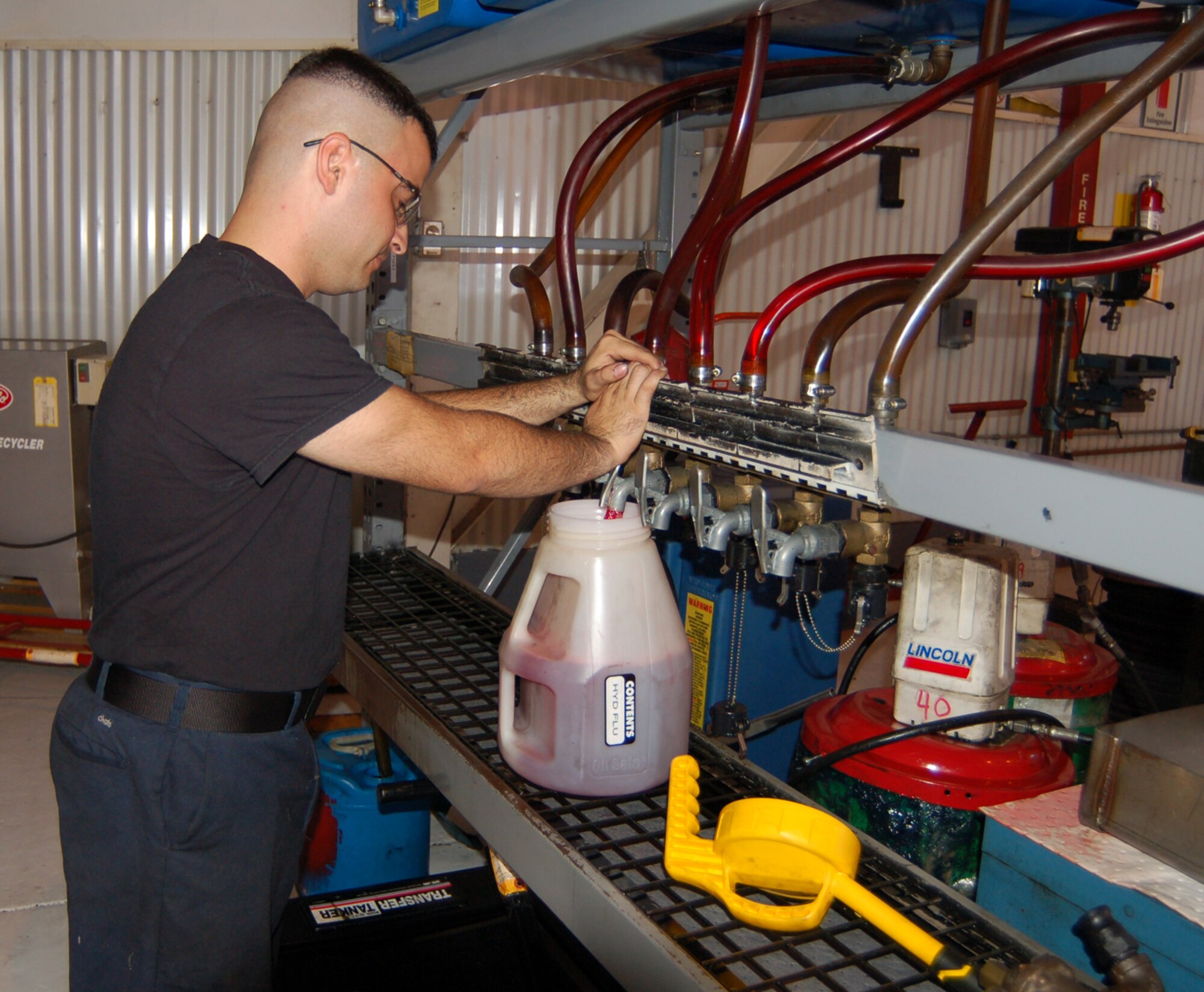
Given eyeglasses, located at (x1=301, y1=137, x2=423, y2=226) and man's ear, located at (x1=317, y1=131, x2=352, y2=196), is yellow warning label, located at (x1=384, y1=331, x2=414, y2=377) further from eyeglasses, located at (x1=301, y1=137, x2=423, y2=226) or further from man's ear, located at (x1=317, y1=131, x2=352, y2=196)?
man's ear, located at (x1=317, y1=131, x2=352, y2=196)

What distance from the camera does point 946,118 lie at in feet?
17.3

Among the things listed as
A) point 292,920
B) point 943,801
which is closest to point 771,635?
point 943,801

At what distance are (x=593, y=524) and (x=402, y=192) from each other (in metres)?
0.53

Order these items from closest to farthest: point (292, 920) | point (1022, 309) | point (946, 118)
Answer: point (292, 920), point (946, 118), point (1022, 309)

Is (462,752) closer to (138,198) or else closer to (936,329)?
(138,198)

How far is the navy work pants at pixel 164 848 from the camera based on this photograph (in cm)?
137

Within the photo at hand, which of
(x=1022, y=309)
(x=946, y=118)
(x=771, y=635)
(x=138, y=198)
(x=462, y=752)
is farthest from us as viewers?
(x=1022, y=309)

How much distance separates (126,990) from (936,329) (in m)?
5.02

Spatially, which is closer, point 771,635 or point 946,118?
point 771,635

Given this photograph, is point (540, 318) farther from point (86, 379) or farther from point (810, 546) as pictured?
point (86, 379)

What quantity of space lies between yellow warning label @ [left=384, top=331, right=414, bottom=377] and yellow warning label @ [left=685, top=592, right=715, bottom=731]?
848mm

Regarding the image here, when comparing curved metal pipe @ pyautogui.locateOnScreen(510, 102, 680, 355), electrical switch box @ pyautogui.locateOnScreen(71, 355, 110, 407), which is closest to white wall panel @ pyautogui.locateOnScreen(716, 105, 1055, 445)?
electrical switch box @ pyautogui.locateOnScreen(71, 355, 110, 407)

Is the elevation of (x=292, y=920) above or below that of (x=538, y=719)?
below

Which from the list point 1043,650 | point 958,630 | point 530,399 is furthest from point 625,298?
point 1043,650
